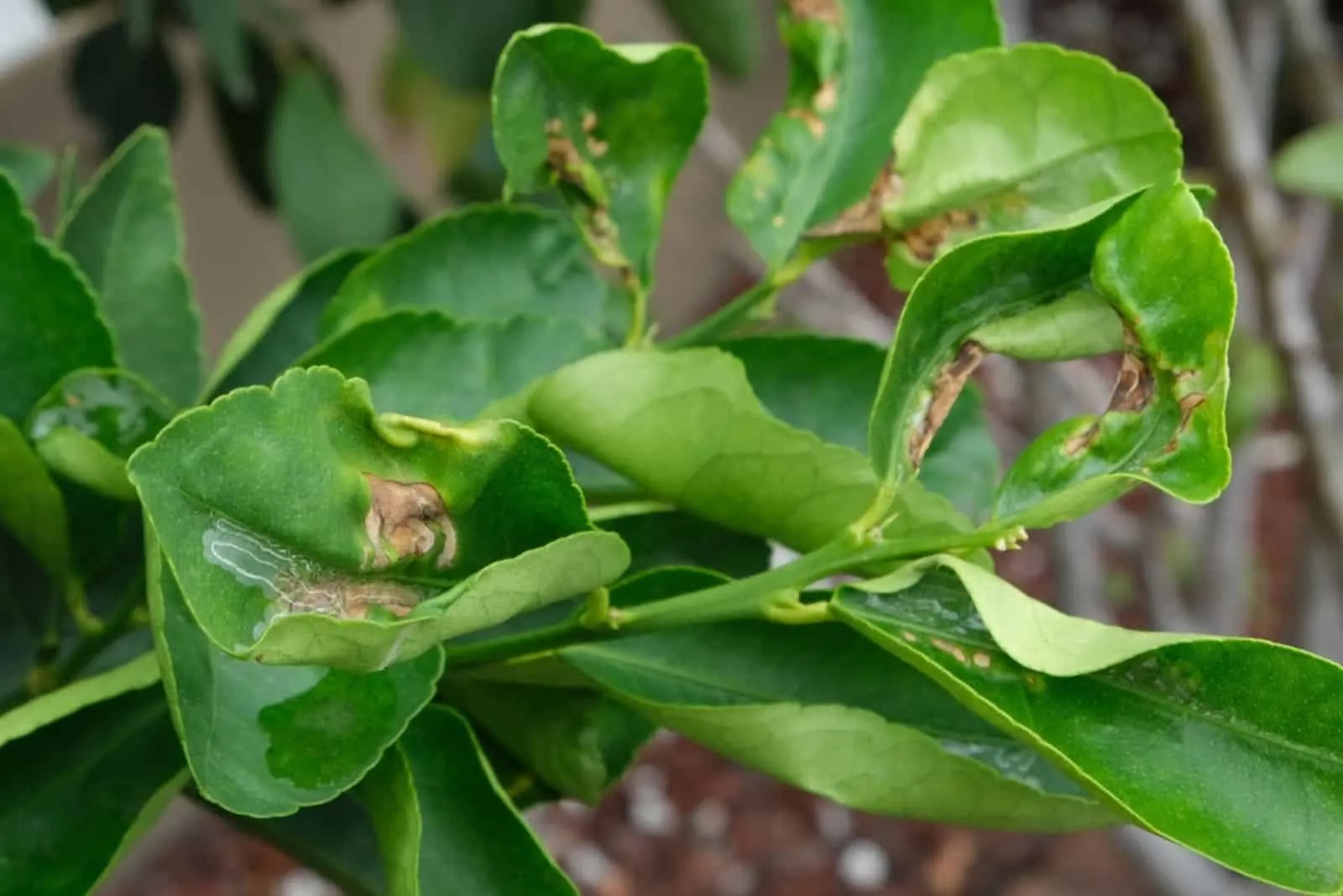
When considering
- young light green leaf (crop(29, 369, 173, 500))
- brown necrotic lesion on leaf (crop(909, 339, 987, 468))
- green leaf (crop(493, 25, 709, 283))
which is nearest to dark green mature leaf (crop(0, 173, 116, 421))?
young light green leaf (crop(29, 369, 173, 500))

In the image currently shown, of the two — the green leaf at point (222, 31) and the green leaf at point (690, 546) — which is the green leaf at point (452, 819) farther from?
the green leaf at point (222, 31)

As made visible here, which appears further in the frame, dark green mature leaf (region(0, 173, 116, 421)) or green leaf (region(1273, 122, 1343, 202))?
green leaf (region(1273, 122, 1343, 202))

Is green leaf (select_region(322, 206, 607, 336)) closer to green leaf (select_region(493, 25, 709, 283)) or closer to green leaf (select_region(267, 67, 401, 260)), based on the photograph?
green leaf (select_region(493, 25, 709, 283))

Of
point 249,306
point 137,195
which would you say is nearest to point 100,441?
point 137,195

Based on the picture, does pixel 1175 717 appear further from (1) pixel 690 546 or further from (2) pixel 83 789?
(2) pixel 83 789

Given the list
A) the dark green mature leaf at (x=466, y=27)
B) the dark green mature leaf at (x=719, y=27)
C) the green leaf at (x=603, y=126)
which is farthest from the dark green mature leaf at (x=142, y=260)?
the dark green mature leaf at (x=719, y=27)

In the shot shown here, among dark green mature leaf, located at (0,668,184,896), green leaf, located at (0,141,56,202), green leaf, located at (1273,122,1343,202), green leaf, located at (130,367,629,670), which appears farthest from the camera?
green leaf, located at (1273,122,1343,202)

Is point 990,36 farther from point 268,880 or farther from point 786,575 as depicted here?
point 268,880

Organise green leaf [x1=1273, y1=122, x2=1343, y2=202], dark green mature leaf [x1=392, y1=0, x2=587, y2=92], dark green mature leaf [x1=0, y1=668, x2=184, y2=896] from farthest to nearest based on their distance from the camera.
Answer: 1. dark green mature leaf [x1=392, y1=0, x2=587, y2=92]
2. green leaf [x1=1273, y1=122, x2=1343, y2=202]
3. dark green mature leaf [x1=0, y1=668, x2=184, y2=896]
